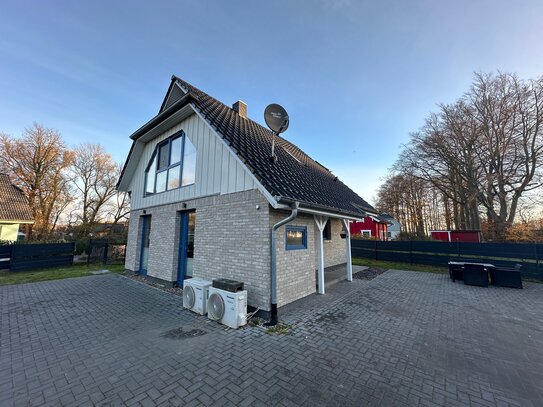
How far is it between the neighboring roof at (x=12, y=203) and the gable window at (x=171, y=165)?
1308 cm

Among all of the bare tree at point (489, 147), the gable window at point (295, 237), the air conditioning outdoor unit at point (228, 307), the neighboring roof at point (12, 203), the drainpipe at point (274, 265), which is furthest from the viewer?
the neighboring roof at point (12, 203)

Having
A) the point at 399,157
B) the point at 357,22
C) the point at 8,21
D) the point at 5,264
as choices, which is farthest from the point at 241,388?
the point at 399,157

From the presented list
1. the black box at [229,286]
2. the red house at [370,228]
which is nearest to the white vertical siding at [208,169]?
the black box at [229,286]

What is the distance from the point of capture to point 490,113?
15375 millimetres

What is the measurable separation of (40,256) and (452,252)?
20.9m

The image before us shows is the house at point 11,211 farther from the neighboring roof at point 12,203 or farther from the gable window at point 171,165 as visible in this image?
the gable window at point 171,165

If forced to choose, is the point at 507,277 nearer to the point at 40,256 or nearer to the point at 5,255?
the point at 40,256

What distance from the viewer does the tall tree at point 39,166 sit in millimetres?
17312

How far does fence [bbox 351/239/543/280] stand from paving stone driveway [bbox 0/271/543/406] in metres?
4.35

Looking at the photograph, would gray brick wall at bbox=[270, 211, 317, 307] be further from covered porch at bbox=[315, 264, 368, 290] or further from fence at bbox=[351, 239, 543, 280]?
fence at bbox=[351, 239, 543, 280]

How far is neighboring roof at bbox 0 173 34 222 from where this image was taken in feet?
47.6

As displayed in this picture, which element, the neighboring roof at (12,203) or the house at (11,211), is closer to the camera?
the house at (11,211)

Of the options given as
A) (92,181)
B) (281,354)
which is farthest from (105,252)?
(92,181)

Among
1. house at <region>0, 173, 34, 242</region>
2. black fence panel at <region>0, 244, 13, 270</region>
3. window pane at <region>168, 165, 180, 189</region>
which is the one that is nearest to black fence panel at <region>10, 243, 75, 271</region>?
black fence panel at <region>0, 244, 13, 270</region>
